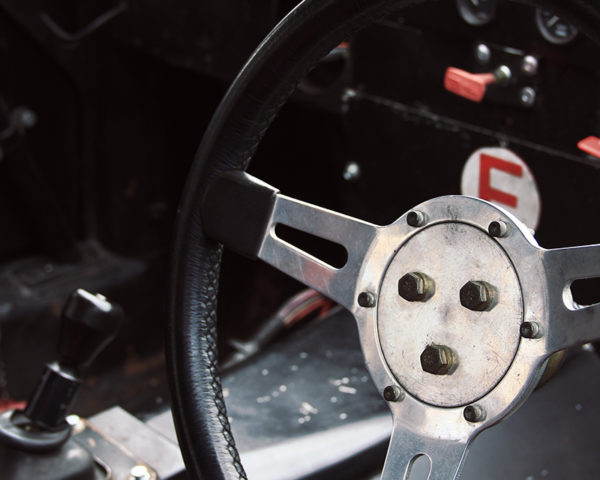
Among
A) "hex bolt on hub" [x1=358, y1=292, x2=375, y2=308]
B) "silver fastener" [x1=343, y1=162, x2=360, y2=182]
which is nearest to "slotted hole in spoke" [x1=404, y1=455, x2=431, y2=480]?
"hex bolt on hub" [x1=358, y1=292, x2=375, y2=308]

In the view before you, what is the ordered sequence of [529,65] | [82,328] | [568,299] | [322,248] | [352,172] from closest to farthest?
1. [568,299]
2. [82,328]
3. [529,65]
4. [352,172]
5. [322,248]

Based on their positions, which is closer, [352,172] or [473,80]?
[473,80]

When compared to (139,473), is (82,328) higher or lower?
higher

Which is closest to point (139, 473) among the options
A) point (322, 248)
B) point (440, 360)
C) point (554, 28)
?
point (440, 360)

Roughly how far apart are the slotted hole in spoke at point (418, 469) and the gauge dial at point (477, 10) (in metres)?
0.55

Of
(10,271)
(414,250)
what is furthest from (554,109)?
(10,271)

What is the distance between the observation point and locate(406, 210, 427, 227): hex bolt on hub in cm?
65

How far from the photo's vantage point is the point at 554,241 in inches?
43.1

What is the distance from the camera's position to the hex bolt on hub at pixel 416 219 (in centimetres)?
65

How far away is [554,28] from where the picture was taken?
3.25ft

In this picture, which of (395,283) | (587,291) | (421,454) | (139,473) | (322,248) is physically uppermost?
(395,283)

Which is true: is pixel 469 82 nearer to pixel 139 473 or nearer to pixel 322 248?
pixel 139 473

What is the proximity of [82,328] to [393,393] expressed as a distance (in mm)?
376

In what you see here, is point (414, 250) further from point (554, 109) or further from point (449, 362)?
point (554, 109)
